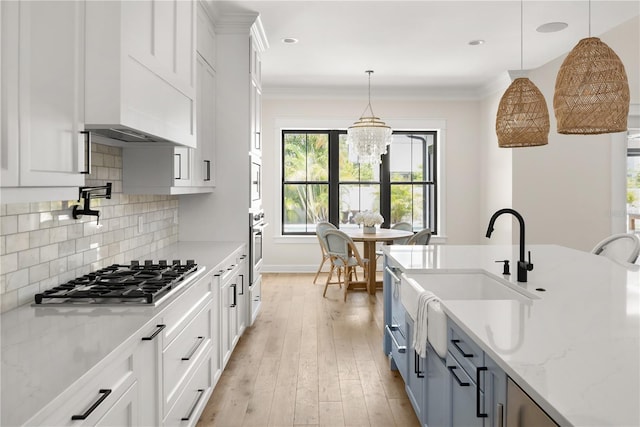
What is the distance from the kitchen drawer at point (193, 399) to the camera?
82.3 inches

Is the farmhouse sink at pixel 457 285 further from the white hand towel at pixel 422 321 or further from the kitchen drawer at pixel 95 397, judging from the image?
the kitchen drawer at pixel 95 397

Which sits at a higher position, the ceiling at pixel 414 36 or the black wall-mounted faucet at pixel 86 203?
the ceiling at pixel 414 36

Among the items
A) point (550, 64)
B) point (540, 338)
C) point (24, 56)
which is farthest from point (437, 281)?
point (550, 64)

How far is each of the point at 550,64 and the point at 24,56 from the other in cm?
619

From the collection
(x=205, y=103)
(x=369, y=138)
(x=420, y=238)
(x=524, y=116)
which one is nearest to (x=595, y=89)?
(x=524, y=116)

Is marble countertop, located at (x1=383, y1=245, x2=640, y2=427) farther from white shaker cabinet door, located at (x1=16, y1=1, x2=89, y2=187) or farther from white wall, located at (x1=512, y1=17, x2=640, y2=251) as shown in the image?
white wall, located at (x1=512, y1=17, x2=640, y2=251)

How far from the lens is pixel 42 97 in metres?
1.49

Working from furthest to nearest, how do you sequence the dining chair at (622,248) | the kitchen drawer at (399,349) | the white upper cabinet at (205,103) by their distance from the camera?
the white upper cabinet at (205,103) < the dining chair at (622,248) < the kitchen drawer at (399,349)

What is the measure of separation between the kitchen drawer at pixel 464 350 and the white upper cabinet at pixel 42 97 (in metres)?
1.40

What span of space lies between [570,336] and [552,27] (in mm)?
4065

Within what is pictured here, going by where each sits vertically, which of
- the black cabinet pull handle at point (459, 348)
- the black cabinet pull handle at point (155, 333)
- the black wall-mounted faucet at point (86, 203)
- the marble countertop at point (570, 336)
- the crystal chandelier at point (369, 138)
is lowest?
the black cabinet pull handle at point (459, 348)

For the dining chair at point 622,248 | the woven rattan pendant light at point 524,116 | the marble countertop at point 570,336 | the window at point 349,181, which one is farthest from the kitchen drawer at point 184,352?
the window at point 349,181

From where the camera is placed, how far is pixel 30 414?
0.97 m

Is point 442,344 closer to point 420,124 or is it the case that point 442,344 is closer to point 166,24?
point 166,24
